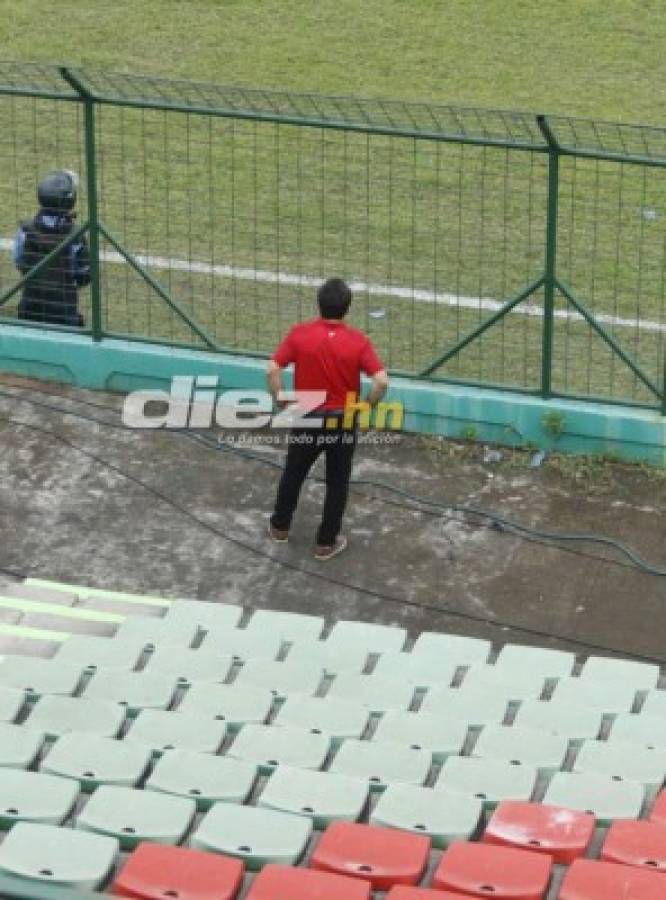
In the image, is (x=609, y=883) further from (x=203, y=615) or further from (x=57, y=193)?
(x=57, y=193)

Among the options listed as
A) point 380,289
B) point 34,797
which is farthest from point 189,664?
point 380,289

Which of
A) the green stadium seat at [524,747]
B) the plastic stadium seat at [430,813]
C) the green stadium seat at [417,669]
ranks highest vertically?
the plastic stadium seat at [430,813]

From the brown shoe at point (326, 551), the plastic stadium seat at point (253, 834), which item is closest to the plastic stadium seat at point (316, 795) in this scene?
the plastic stadium seat at point (253, 834)

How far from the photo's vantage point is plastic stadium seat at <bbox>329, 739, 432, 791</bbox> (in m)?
8.41

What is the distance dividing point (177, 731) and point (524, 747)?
Answer: 1.36m

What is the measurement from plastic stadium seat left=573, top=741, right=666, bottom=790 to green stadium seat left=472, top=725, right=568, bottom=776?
9 centimetres

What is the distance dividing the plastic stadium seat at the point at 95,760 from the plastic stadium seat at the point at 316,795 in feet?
1.59

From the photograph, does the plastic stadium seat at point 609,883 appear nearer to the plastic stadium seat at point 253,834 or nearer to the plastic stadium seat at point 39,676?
the plastic stadium seat at point 253,834

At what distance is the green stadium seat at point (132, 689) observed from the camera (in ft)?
30.3

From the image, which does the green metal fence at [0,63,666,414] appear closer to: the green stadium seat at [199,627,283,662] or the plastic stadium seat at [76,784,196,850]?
the green stadium seat at [199,627,283,662]

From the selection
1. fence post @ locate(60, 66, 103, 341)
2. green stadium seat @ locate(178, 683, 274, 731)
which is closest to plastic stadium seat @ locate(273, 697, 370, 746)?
green stadium seat @ locate(178, 683, 274, 731)

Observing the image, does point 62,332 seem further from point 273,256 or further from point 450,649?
point 450,649

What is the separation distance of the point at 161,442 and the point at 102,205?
3028mm

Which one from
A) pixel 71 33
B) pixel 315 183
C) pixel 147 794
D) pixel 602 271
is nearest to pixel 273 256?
pixel 315 183
